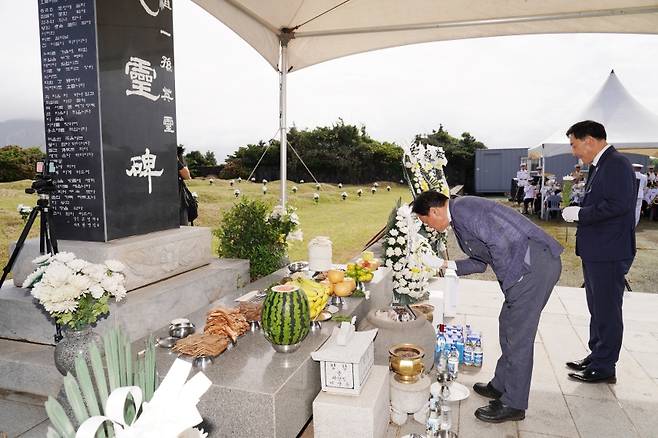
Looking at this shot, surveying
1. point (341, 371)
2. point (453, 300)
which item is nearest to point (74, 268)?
point (341, 371)

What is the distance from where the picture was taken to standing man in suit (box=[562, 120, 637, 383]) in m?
3.66

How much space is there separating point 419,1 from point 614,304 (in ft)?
14.0

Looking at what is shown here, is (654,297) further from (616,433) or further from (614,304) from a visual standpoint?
(616,433)

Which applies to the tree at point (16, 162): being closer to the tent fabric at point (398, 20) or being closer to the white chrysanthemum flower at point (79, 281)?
the tent fabric at point (398, 20)

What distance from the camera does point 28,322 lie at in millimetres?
3715

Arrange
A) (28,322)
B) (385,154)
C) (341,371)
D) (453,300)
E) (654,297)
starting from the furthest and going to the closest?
(385,154) → (654,297) → (453,300) → (28,322) → (341,371)

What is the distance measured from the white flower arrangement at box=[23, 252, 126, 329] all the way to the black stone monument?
1.13 meters

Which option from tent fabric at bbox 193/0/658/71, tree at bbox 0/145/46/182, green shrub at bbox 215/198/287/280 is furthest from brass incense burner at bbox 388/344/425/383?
tree at bbox 0/145/46/182

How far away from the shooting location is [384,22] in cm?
634

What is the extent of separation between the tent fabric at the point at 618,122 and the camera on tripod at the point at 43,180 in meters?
12.9

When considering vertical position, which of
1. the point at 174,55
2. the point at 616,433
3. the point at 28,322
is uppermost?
the point at 174,55

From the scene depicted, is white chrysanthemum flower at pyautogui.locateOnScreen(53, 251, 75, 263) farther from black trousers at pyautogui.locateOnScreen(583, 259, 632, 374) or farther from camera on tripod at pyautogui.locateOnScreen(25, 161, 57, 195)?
black trousers at pyautogui.locateOnScreen(583, 259, 632, 374)

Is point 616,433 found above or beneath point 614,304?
beneath

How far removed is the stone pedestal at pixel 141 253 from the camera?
373cm
